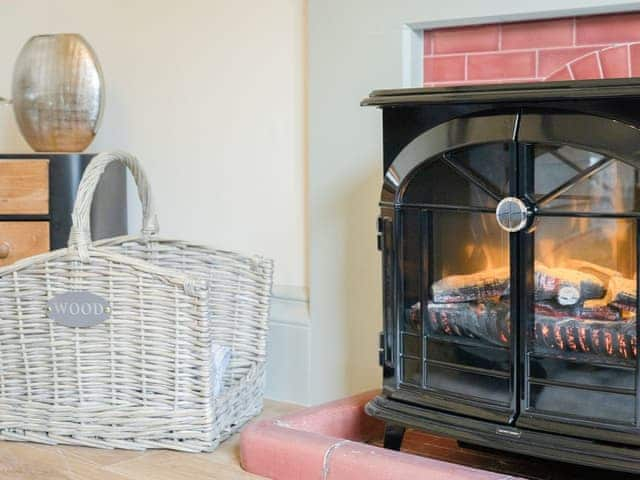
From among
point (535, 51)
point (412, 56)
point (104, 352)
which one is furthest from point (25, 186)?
point (535, 51)

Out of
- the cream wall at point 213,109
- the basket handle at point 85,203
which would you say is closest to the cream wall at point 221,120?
the cream wall at point 213,109

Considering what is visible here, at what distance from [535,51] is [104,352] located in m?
1.05

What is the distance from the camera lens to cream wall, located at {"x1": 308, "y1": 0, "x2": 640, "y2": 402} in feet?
7.29

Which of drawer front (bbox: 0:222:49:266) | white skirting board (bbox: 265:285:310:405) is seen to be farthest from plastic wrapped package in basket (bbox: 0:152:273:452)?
drawer front (bbox: 0:222:49:266)

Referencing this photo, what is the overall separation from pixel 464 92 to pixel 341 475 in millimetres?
674

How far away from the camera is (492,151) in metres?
1.67

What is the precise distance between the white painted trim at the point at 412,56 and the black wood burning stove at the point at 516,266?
35 centimetres

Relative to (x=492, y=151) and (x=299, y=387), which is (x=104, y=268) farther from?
(x=492, y=151)

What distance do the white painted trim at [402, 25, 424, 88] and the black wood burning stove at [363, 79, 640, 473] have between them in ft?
1.15

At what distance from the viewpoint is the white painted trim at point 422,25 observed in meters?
1.93

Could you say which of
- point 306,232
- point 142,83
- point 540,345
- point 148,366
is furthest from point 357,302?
point 142,83

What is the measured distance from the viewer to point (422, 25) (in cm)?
214

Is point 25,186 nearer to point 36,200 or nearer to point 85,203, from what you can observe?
point 36,200

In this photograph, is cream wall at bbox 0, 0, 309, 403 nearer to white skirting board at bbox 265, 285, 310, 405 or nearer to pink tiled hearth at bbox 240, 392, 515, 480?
white skirting board at bbox 265, 285, 310, 405
